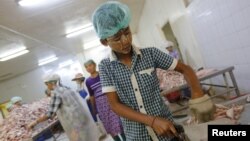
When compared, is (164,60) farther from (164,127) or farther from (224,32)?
(224,32)

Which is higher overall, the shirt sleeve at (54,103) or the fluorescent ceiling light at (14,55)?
the fluorescent ceiling light at (14,55)

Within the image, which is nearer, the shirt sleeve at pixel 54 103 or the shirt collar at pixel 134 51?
the shirt collar at pixel 134 51

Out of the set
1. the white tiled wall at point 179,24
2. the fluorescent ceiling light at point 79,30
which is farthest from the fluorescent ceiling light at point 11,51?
the white tiled wall at point 179,24

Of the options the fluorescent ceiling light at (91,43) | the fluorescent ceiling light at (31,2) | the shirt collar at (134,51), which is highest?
the fluorescent ceiling light at (91,43)

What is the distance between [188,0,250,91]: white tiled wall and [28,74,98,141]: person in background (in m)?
2.60

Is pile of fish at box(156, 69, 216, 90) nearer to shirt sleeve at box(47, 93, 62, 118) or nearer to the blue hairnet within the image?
shirt sleeve at box(47, 93, 62, 118)

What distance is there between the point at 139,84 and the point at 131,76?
0.06 meters

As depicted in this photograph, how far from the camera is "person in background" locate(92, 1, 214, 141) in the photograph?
1.57 m

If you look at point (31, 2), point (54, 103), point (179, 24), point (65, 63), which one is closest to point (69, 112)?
point (54, 103)

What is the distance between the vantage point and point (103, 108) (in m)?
→ 4.89

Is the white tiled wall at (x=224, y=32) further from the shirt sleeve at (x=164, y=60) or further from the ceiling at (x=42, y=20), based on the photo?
the ceiling at (x=42, y=20)

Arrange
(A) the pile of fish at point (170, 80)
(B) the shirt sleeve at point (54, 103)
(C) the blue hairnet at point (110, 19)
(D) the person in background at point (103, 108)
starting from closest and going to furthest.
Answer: (C) the blue hairnet at point (110, 19) → (D) the person in background at point (103, 108) → (B) the shirt sleeve at point (54, 103) → (A) the pile of fish at point (170, 80)

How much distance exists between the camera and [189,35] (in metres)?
6.53

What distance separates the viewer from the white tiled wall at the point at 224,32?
3.93 meters
